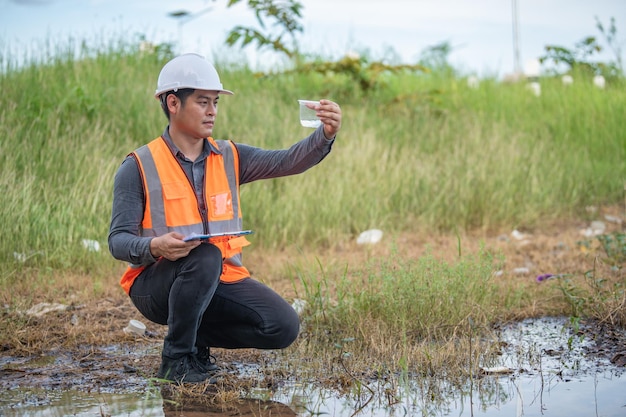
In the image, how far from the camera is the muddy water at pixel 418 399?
3938 millimetres

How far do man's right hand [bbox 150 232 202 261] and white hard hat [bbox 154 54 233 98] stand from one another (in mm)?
815

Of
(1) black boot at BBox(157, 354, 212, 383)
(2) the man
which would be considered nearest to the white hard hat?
(2) the man

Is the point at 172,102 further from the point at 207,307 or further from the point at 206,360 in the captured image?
the point at 206,360

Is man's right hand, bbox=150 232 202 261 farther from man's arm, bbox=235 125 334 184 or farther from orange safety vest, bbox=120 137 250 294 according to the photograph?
man's arm, bbox=235 125 334 184

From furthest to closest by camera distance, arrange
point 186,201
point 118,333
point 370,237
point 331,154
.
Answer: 1. point 331,154
2. point 370,237
3. point 118,333
4. point 186,201

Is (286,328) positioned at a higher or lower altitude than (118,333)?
higher

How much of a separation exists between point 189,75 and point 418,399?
1946 mm

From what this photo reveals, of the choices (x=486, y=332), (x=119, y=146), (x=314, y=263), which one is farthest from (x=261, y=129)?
(x=486, y=332)

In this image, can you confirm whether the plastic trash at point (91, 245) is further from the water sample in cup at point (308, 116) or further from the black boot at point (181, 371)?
the water sample in cup at point (308, 116)

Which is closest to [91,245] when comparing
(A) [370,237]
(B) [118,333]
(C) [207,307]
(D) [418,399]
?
(B) [118,333]

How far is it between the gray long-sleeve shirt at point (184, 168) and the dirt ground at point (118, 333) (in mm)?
812

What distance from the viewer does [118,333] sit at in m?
5.57

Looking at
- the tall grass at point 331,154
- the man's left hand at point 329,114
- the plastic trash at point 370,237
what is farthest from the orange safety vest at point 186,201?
the plastic trash at point 370,237

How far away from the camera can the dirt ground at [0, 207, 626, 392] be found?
4.68 m
